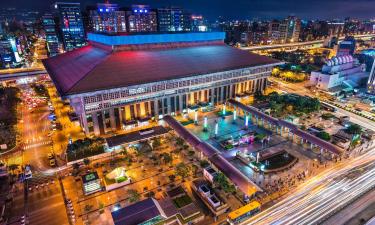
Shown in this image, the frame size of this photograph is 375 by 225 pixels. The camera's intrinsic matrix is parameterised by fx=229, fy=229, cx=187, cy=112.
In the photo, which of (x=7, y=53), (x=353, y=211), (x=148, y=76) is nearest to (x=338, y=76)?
(x=353, y=211)

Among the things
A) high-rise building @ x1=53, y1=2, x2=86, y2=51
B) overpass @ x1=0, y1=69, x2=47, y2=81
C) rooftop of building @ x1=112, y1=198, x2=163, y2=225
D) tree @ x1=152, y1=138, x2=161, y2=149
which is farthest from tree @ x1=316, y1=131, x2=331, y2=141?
high-rise building @ x1=53, y1=2, x2=86, y2=51

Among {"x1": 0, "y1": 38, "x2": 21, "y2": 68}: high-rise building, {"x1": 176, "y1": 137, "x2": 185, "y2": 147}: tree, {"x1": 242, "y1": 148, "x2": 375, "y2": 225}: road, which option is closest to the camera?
{"x1": 242, "y1": 148, "x2": 375, "y2": 225}: road

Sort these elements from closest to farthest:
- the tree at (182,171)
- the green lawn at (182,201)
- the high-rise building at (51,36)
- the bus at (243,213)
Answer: the bus at (243,213) → the green lawn at (182,201) → the tree at (182,171) → the high-rise building at (51,36)

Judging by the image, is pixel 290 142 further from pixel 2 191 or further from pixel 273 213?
pixel 2 191

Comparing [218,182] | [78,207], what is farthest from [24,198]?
[218,182]

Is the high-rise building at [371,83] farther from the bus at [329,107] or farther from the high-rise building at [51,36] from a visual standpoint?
the high-rise building at [51,36]

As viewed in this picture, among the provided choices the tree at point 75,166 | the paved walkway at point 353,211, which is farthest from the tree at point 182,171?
the paved walkway at point 353,211

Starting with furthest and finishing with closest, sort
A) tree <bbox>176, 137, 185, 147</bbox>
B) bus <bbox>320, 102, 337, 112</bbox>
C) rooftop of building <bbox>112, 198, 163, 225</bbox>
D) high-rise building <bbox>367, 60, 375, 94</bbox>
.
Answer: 1. high-rise building <bbox>367, 60, 375, 94</bbox>
2. bus <bbox>320, 102, 337, 112</bbox>
3. tree <bbox>176, 137, 185, 147</bbox>
4. rooftop of building <bbox>112, 198, 163, 225</bbox>

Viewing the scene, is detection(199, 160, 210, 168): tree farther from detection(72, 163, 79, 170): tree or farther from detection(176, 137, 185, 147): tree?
detection(72, 163, 79, 170): tree
